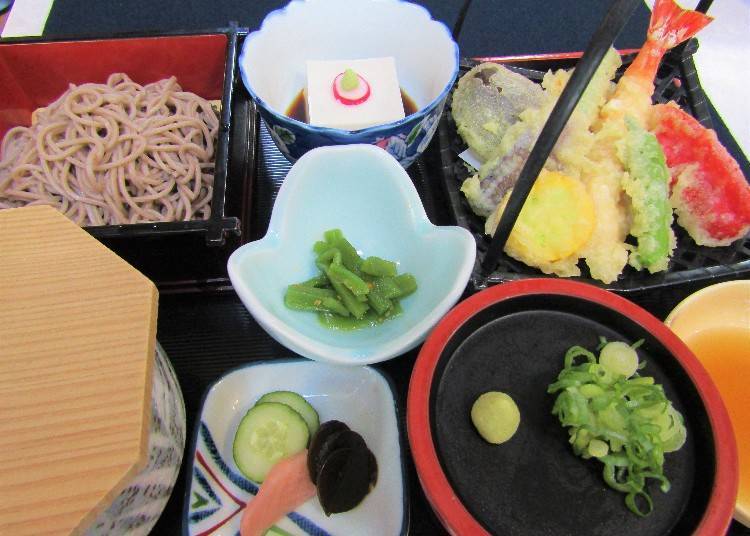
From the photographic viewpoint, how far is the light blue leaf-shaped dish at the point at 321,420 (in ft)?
3.51

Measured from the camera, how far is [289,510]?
109 cm

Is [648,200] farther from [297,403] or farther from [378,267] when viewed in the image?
[297,403]

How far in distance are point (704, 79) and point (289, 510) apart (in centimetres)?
237

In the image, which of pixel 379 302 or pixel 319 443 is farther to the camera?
pixel 379 302

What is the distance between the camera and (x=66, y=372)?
0.79 metres

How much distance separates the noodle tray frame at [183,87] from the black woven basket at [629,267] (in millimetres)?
595

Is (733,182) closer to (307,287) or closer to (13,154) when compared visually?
(307,287)

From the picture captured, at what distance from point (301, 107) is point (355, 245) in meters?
0.54

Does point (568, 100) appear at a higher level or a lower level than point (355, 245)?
higher

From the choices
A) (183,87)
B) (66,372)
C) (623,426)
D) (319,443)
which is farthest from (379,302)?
(183,87)

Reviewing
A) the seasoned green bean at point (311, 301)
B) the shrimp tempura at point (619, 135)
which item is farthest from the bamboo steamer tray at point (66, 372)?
the shrimp tempura at point (619, 135)

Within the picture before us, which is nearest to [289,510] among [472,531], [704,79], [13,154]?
[472,531]

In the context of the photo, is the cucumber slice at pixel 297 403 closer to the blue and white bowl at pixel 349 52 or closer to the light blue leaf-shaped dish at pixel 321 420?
the light blue leaf-shaped dish at pixel 321 420

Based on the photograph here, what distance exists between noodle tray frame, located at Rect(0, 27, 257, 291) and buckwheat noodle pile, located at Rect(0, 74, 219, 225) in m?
0.07
